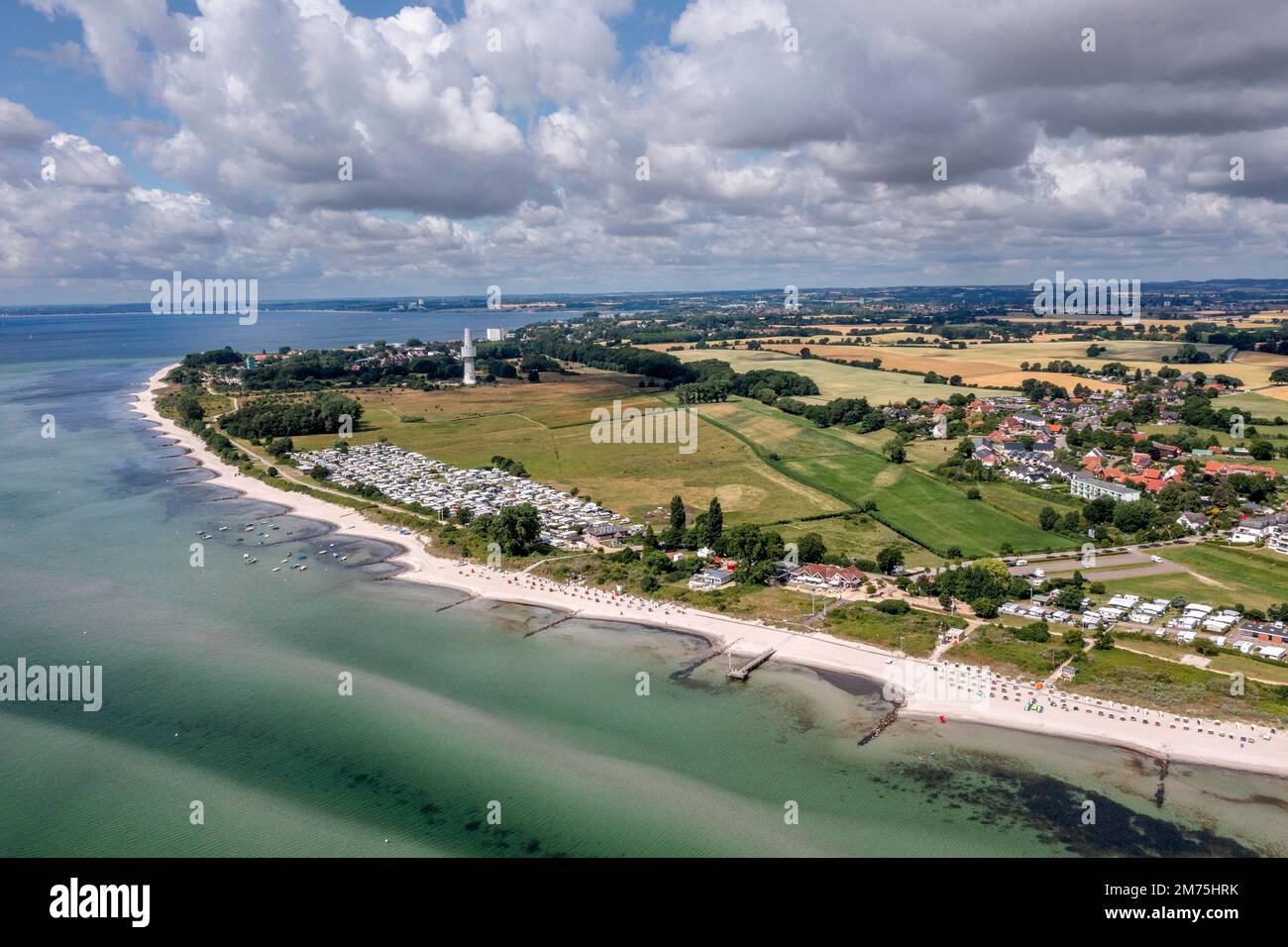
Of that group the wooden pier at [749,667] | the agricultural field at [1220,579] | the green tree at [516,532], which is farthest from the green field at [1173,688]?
the green tree at [516,532]

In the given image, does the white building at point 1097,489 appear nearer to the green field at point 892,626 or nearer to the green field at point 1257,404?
the green field at point 892,626

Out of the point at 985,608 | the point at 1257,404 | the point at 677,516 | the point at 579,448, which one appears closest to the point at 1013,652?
the point at 985,608

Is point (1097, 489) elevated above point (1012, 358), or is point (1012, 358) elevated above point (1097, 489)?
point (1012, 358)

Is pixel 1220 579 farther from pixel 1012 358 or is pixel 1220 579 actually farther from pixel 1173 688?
pixel 1012 358
